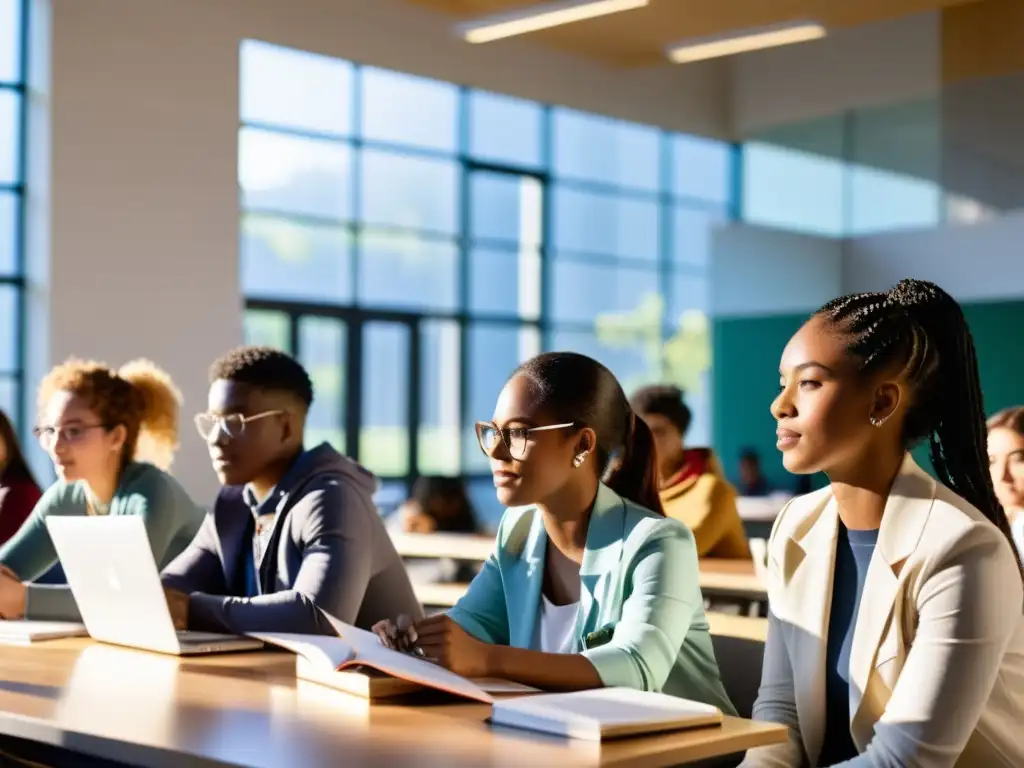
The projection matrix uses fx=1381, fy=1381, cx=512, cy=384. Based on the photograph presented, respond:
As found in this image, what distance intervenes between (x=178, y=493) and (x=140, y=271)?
6919mm

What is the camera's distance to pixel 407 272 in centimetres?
1248

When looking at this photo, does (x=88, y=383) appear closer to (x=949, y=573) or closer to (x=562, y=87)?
(x=949, y=573)

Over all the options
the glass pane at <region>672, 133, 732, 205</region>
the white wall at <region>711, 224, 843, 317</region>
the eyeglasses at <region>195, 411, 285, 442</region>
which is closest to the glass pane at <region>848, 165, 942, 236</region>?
the white wall at <region>711, 224, 843, 317</region>

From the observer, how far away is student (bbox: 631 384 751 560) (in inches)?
211

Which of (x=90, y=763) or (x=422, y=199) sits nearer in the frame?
(x=90, y=763)

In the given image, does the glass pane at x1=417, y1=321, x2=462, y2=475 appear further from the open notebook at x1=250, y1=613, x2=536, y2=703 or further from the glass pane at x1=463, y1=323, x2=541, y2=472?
the open notebook at x1=250, y1=613, x2=536, y2=703

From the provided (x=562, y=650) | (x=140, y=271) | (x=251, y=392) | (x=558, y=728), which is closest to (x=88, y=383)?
(x=251, y=392)

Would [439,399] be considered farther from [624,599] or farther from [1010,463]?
[624,599]

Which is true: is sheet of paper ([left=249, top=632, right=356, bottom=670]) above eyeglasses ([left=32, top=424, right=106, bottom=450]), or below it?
below

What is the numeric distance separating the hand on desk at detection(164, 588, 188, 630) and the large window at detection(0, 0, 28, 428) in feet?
24.0

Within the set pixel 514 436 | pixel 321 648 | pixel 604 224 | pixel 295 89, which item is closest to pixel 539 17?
pixel 295 89

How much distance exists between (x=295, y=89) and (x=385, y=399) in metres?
2.81

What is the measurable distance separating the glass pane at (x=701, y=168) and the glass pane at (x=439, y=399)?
3551 mm

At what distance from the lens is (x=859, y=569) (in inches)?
83.5
